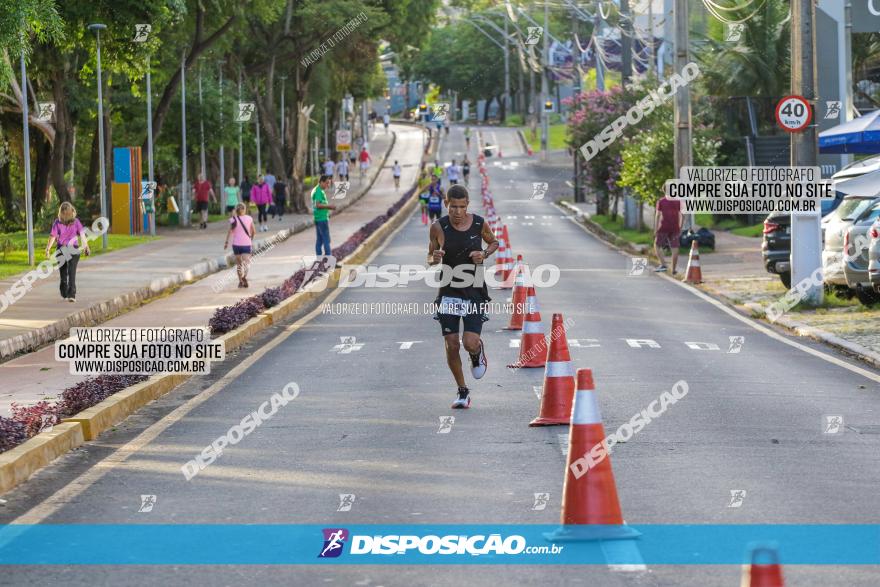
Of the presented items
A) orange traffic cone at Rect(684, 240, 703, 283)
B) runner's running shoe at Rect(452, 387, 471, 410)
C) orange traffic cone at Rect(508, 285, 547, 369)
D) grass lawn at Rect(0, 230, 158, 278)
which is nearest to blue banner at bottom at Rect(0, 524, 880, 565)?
runner's running shoe at Rect(452, 387, 471, 410)

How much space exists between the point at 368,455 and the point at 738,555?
3.78 metres

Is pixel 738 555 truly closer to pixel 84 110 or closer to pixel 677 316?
pixel 677 316

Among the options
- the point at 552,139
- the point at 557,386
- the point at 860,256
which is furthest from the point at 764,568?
the point at 552,139

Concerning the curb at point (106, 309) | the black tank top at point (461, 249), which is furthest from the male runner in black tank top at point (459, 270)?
the curb at point (106, 309)

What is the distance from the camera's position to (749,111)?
48.2m

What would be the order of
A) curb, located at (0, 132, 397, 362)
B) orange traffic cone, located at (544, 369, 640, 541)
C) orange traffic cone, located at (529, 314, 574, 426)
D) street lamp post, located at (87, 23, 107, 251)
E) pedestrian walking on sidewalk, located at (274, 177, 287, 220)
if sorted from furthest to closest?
pedestrian walking on sidewalk, located at (274, 177, 287, 220)
street lamp post, located at (87, 23, 107, 251)
curb, located at (0, 132, 397, 362)
orange traffic cone, located at (529, 314, 574, 426)
orange traffic cone, located at (544, 369, 640, 541)

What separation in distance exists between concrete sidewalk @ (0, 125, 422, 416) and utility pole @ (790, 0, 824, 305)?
8.91 meters

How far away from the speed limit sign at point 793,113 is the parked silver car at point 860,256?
1.66 meters

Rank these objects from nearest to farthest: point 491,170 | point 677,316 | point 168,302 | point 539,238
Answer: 1. point 677,316
2. point 168,302
3. point 539,238
4. point 491,170

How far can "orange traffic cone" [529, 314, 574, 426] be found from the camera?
38.4 ft

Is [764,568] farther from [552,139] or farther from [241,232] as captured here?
[552,139]

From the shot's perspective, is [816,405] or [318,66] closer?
[816,405]

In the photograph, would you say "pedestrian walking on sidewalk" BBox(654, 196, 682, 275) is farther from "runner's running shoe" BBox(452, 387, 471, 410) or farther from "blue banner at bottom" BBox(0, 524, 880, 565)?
"blue banner at bottom" BBox(0, 524, 880, 565)

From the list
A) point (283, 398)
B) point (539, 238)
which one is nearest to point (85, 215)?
point (539, 238)
